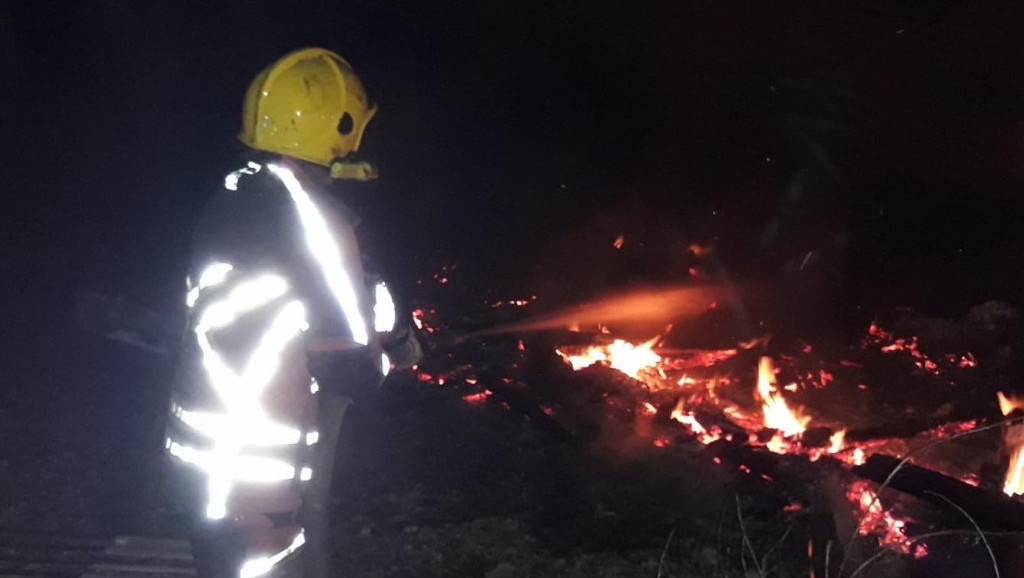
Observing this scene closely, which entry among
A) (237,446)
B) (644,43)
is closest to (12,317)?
(237,446)

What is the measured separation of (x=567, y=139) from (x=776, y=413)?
7088 millimetres

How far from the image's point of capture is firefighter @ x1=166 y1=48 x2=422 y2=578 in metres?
3.35

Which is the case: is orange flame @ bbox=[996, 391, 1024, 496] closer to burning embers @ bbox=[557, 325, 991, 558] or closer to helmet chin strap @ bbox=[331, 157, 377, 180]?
burning embers @ bbox=[557, 325, 991, 558]

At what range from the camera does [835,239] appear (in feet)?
33.8

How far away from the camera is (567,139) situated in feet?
41.5

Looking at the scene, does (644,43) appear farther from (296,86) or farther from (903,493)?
(296,86)

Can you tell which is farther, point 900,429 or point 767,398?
point 767,398

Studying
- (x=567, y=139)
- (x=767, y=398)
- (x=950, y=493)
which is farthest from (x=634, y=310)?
(x=567, y=139)

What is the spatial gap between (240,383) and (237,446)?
25 cm

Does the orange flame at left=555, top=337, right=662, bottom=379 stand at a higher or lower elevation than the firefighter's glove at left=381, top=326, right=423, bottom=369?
higher

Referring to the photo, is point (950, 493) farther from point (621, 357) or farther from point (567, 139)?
point (567, 139)

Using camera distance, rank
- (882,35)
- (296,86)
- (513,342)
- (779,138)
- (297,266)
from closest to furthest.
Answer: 1. (297,266)
2. (296,86)
3. (513,342)
4. (882,35)
5. (779,138)

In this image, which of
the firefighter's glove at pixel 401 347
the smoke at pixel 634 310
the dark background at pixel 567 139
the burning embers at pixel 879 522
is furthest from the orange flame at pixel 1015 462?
the dark background at pixel 567 139

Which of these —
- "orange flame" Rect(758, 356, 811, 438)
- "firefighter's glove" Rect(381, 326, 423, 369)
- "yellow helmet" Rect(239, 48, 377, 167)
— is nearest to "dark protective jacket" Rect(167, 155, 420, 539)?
"yellow helmet" Rect(239, 48, 377, 167)
